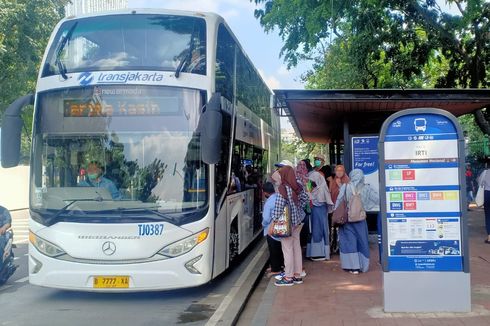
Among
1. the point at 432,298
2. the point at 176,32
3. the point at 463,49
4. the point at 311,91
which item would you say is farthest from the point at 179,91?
the point at 463,49

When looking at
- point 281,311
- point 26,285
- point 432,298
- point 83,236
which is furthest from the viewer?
point 26,285

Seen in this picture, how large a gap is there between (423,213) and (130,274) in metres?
3.70

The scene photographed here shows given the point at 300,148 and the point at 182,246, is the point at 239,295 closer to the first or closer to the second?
the point at 182,246

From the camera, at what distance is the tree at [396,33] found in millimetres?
10977

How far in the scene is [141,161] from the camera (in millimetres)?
7383

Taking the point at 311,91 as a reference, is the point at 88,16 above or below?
above

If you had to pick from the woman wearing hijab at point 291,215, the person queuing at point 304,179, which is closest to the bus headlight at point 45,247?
the woman wearing hijab at point 291,215

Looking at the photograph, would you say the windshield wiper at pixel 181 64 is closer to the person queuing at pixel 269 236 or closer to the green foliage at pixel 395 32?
the person queuing at pixel 269 236

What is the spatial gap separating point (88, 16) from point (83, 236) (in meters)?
3.31

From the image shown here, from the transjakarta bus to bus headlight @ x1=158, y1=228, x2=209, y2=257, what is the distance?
0.5 inches

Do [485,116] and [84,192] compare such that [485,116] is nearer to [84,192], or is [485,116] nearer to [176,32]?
[176,32]

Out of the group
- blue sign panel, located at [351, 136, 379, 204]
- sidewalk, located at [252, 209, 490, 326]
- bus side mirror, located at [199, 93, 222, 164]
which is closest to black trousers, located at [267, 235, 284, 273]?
sidewalk, located at [252, 209, 490, 326]

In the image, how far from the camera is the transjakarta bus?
7.15m

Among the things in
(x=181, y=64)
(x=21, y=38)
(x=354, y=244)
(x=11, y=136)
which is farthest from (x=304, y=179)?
(x=21, y=38)
